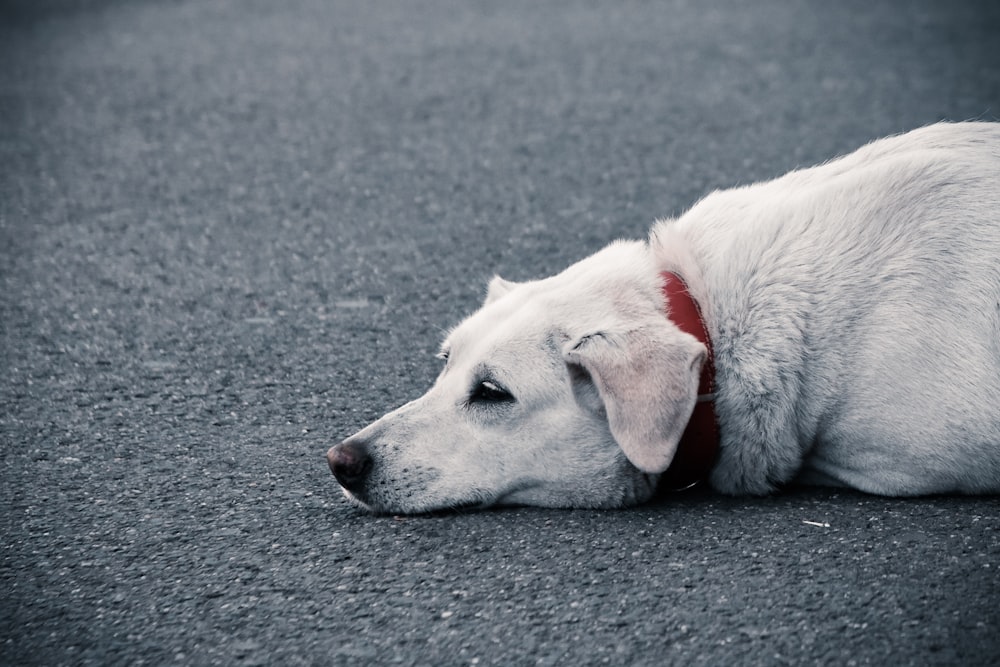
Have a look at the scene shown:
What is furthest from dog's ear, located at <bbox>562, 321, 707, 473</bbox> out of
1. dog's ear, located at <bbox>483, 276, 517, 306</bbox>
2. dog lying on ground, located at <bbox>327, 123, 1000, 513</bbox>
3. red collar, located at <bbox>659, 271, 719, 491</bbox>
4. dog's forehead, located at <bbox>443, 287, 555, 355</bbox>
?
dog's ear, located at <bbox>483, 276, 517, 306</bbox>

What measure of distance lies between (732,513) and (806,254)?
80cm

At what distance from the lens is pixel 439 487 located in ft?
10.6

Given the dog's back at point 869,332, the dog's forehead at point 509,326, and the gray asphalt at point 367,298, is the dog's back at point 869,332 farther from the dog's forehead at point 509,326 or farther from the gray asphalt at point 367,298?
the dog's forehead at point 509,326

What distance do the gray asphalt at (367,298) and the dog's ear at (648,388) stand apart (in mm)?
302

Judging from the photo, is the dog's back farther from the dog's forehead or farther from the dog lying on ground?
the dog's forehead

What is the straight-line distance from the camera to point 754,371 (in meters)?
3.19

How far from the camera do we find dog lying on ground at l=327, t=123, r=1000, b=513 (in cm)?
309

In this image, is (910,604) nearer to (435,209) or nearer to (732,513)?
(732,513)

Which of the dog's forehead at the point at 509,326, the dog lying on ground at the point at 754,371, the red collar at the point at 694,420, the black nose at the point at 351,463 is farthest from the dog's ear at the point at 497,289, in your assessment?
the black nose at the point at 351,463

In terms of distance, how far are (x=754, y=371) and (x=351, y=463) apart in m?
1.20

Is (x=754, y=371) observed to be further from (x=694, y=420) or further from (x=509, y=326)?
Result: (x=509, y=326)

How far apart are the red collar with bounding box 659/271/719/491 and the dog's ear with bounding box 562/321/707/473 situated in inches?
5.0

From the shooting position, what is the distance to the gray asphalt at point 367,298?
2746mm

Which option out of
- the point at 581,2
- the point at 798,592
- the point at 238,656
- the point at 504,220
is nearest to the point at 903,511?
the point at 798,592
